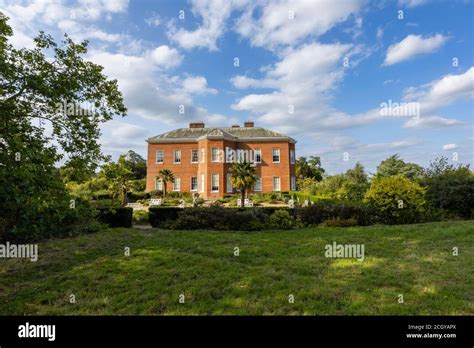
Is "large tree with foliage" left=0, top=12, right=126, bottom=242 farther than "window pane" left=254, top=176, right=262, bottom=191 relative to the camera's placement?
No

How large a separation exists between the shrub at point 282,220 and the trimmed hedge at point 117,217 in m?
7.23

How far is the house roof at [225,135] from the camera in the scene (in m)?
33.3

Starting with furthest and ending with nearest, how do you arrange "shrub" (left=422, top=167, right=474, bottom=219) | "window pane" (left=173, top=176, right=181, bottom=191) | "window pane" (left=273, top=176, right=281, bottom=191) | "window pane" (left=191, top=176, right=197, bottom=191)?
"window pane" (left=173, top=176, right=181, bottom=191), "window pane" (left=191, top=176, right=197, bottom=191), "window pane" (left=273, top=176, right=281, bottom=191), "shrub" (left=422, top=167, right=474, bottom=219)

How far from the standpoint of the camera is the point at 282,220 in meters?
12.5

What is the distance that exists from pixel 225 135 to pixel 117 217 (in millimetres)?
20690

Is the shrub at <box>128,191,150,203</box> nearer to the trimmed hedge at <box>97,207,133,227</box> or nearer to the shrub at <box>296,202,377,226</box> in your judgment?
the trimmed hedge at <box>97,207,133,227</box>

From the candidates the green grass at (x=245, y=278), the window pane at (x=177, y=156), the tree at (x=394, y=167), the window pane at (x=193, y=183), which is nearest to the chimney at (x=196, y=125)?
the window pane at (x=177, y=156)

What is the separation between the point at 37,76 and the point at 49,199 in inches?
139

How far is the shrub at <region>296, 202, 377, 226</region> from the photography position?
12.6m

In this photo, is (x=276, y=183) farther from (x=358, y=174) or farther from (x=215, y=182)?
(x=358, y=174)

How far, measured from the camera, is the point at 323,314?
12.3ft

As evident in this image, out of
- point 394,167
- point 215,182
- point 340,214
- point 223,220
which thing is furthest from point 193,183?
point 394,167

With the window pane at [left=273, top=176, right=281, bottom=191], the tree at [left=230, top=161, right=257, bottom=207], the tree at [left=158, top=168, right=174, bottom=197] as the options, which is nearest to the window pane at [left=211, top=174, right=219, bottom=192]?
the tree at [left=158, top=168, right=174, bottom=197]
